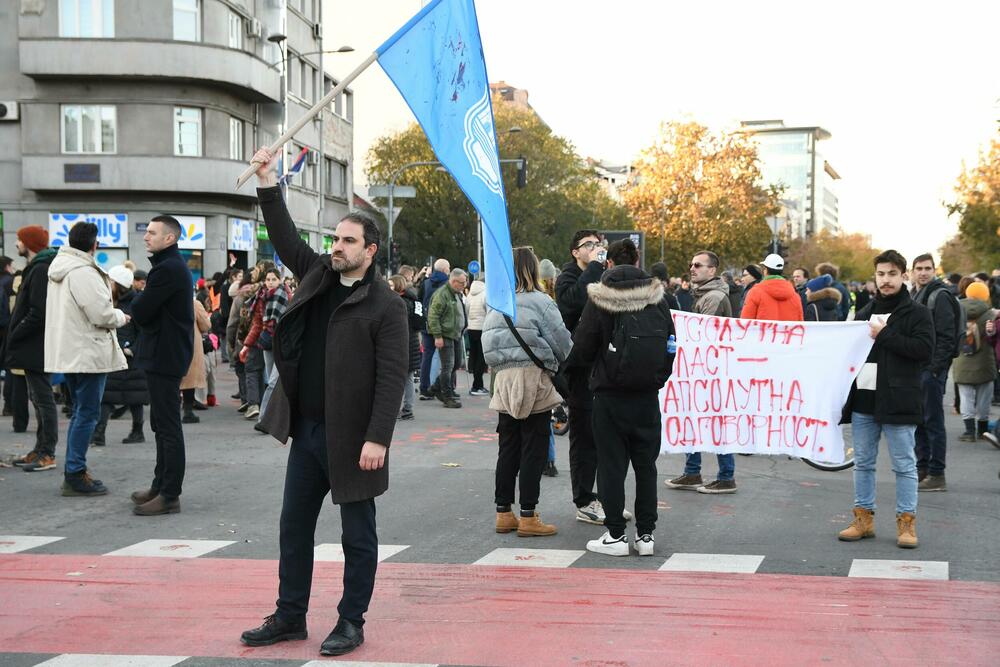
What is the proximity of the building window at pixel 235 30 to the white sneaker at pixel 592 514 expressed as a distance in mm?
35642

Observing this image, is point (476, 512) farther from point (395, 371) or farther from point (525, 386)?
point (395, 371)

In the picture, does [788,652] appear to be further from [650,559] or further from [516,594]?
[650,559]

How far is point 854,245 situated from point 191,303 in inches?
6420

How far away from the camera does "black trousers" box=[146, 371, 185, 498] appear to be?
28.8ft

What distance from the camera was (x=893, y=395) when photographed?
7969 mm

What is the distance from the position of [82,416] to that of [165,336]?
124 centimetres

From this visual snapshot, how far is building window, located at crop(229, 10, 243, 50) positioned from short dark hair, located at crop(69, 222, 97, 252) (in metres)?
33.5

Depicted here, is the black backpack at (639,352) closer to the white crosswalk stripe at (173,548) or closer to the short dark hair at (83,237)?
the white crosswalk stripe at (173,548)

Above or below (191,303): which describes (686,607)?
below

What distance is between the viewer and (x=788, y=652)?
17.8ft

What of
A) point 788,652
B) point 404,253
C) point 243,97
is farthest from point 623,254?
point 404,253

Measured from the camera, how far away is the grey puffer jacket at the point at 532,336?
847cm

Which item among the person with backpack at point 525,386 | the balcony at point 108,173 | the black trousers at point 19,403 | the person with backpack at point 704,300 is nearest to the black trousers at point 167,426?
the person with backpack at point 525,386

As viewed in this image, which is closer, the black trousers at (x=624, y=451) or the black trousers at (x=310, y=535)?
the black trousers at (x=310, y=535)
